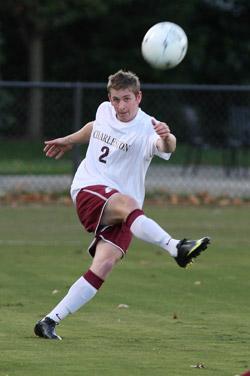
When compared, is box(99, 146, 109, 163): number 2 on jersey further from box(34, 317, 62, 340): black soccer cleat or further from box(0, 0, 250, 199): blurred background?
box(0, 0, 250, 199): blurred background

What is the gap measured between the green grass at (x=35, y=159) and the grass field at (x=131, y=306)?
4398mm

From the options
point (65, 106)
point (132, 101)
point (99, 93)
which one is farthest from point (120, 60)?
point (132, 101)

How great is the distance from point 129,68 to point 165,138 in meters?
29.0

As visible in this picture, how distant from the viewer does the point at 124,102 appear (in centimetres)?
942

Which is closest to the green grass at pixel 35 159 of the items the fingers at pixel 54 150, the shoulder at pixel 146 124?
the fingers at pixel 54 150

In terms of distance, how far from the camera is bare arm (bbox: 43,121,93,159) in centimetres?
988

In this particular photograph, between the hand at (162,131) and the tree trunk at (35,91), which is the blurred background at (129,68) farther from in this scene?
the hand at (162,131)

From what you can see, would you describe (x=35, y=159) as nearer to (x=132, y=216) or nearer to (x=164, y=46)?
(x=164, y=46)

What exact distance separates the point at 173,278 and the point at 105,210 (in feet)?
12.4

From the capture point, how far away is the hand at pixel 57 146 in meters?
9.94

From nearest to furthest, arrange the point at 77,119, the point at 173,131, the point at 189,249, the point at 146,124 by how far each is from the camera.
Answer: the point at 189,249, the point at 146,124, the point at 77,119, the point at 173,131

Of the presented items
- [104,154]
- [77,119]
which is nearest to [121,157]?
[104,154]

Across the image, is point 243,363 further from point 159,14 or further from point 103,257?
point 159,14

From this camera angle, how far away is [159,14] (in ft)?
127
